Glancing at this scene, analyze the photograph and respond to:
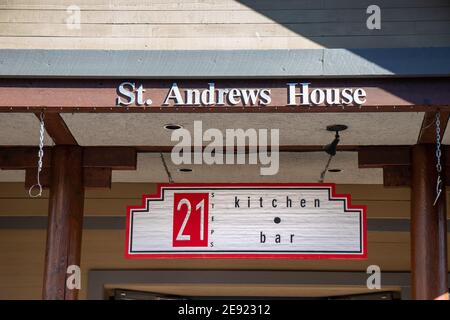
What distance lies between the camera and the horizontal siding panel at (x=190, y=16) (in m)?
5.93

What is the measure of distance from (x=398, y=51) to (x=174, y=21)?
165cm

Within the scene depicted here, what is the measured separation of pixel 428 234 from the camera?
6.22m

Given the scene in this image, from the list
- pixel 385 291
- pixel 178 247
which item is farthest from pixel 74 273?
pixel 385 291

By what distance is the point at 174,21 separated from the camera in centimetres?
600

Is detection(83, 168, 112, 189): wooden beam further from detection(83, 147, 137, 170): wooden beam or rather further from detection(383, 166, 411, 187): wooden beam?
detection(383, 166, 411, 187): wooden beam

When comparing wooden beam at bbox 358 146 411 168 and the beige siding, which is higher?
the beige siding

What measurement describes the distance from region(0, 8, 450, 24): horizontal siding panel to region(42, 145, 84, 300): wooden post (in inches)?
48.6

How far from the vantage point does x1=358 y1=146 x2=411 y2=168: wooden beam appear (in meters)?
6.71

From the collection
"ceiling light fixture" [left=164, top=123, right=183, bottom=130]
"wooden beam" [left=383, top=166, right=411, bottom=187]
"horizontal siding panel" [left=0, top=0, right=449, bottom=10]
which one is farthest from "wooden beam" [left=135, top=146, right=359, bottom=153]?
"horizontal siding panel" [left=0, top=0, right=449, bottom=10]

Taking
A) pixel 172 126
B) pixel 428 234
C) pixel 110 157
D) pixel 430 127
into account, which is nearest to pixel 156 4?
pixel 172 126

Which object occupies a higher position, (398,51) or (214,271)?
(398,51)

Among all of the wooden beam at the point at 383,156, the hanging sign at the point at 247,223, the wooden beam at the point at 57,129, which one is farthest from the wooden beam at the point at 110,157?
the wooden beam at the point at 383,156

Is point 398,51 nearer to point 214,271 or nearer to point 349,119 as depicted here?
point 349,119

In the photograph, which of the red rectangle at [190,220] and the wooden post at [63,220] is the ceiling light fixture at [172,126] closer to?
the red rectangle at [190,220]
